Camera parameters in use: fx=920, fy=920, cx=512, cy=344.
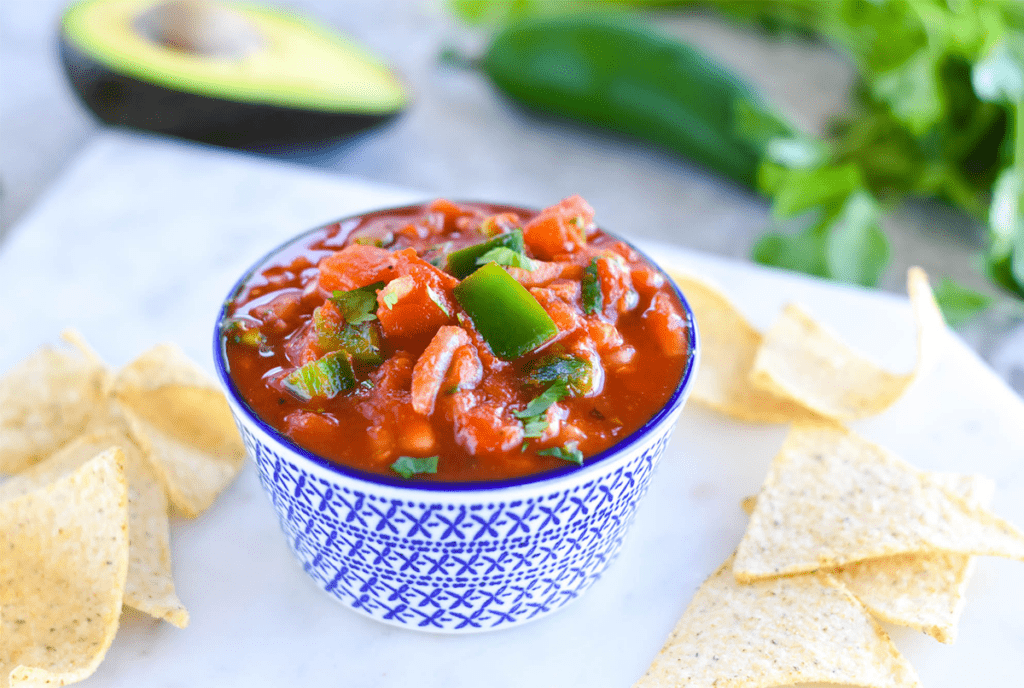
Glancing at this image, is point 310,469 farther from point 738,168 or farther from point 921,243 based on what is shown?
point 921,243

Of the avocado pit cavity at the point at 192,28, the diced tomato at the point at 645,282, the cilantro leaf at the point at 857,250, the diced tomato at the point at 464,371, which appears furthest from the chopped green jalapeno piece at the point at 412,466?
the avocado pit cavity at the point at 192,28

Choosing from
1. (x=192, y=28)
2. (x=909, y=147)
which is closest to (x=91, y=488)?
(x=192, y=28)

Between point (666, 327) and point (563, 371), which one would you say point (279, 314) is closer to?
point (563, 371)

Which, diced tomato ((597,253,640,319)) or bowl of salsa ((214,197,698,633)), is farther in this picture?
diced tomato ((597,253,640,319))

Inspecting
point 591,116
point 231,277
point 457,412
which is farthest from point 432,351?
point 591,116

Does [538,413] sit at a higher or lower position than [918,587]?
higher

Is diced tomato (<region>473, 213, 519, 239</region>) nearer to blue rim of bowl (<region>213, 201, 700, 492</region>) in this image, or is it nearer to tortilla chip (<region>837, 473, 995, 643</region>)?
blue rim of bowl (<region>213, 201, 700, 492</region>)

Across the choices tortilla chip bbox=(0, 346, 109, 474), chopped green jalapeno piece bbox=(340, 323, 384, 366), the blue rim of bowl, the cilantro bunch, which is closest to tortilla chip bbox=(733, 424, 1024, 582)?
the blue rim of bowl
